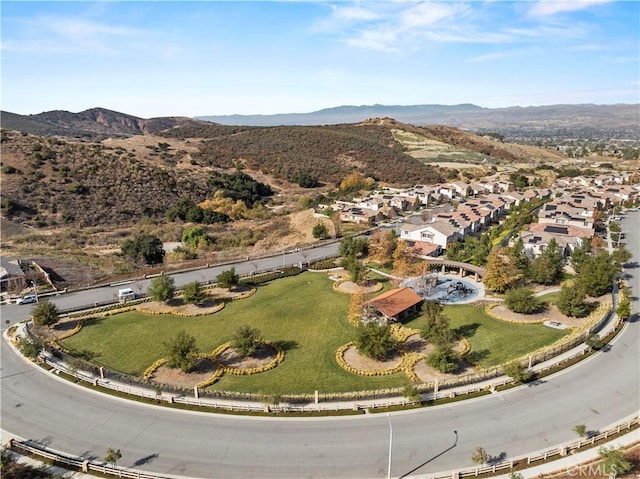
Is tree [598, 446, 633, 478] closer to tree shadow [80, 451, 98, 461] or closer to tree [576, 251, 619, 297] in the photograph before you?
tree [576, 251, 619, 297]

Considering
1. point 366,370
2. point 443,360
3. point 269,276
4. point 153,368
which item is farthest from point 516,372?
point 269,276

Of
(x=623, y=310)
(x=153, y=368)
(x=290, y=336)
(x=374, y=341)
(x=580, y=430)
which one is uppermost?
(x=374, y=341)

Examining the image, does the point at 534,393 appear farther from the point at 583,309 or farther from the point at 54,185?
the point at 54,185

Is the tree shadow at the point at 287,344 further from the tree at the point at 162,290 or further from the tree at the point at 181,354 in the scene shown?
the tree at the point at 162,290

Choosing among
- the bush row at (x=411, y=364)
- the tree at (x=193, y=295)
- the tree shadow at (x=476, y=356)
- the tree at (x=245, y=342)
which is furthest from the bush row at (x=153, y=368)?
the tree shadow at (x=476, y=356)

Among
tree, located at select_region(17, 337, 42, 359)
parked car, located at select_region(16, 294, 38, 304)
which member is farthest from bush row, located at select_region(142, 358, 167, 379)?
parked car, located at select_region(16, 294, 38, 304)

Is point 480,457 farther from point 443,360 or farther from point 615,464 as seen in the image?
point 443,360
